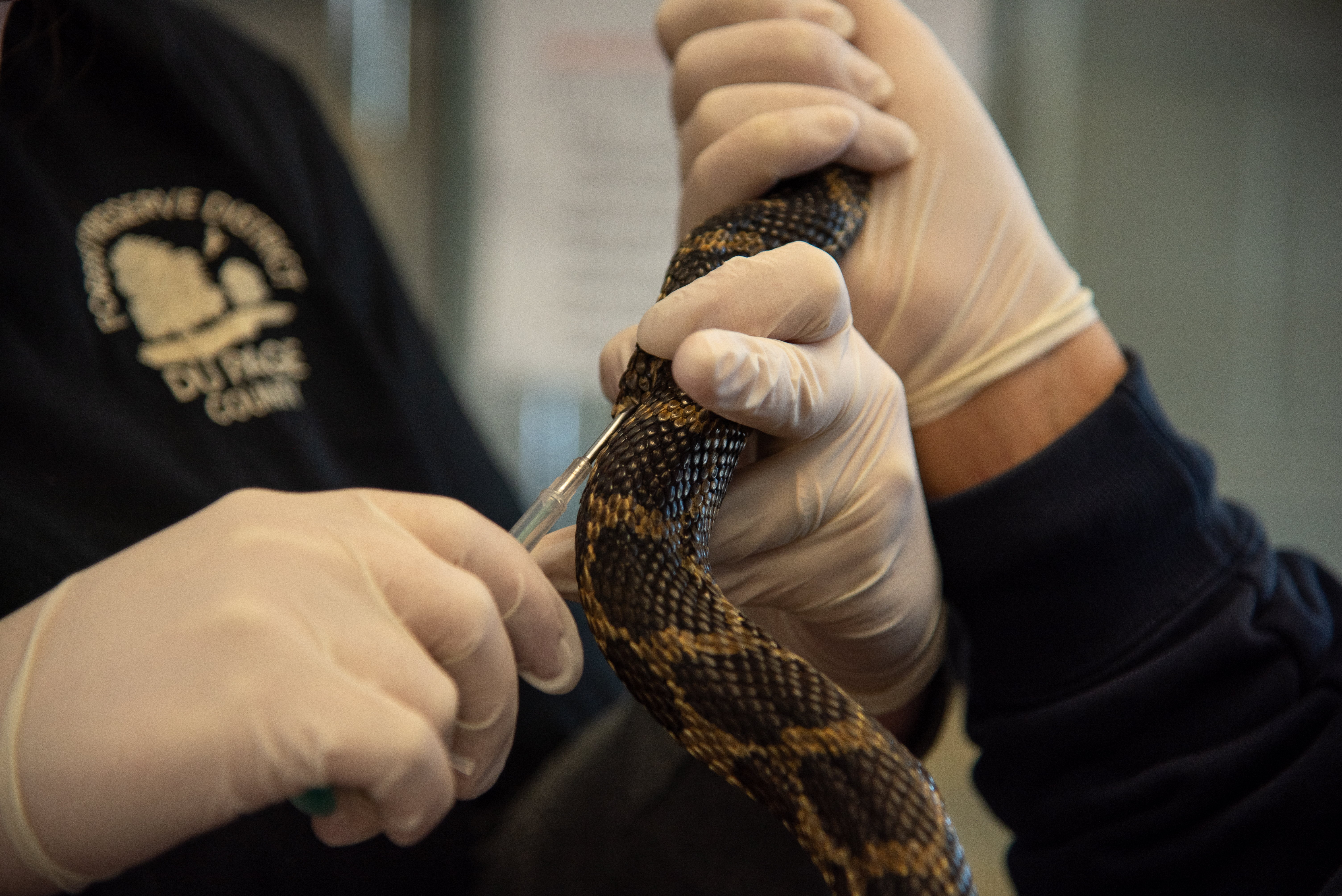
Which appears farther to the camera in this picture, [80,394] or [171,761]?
[80,394]

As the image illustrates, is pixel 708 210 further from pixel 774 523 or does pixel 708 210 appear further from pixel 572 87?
pixel 572 87

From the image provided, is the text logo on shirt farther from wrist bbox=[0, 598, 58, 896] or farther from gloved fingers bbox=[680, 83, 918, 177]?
gloved fingers bbox=[680, 83, 918, 177]

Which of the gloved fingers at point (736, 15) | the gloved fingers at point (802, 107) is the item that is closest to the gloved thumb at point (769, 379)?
the gloved fingers at point (802, 107)

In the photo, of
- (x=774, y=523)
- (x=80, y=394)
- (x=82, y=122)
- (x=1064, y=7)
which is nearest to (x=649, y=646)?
(x=774, y=523)

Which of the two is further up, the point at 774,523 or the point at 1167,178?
the point at 774,523

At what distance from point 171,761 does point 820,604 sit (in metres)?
0.63

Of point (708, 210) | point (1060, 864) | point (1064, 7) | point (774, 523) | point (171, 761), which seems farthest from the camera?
point (1064, 7)

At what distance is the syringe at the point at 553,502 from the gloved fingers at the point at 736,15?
65 centimetres

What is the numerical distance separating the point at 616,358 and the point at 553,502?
8.3 inches

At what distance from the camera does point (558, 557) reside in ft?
2.72

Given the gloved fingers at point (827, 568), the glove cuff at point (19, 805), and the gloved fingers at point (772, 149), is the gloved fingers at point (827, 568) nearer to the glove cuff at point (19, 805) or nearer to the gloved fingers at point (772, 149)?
the gloved fingers at point (772, 149)

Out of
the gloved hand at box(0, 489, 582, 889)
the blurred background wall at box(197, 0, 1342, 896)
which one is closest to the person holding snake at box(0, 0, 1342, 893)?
the gloved hand at box(0, 489, 582, 889)

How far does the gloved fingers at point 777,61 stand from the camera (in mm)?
1074

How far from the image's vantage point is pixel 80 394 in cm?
105
